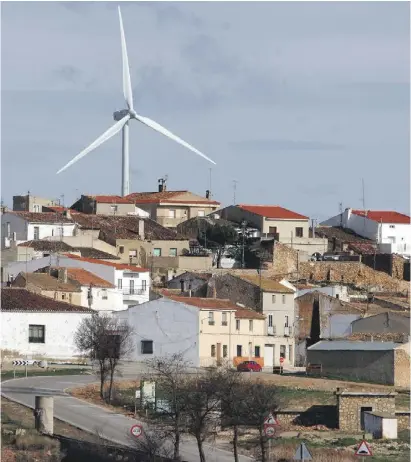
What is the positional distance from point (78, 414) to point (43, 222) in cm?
5312

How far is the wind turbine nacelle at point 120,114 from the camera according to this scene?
119162 mm

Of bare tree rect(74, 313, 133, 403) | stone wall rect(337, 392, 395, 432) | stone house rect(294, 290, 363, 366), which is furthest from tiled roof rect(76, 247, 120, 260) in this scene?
stone wall rect(337, 392, 395, 432)

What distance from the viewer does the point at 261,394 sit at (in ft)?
177

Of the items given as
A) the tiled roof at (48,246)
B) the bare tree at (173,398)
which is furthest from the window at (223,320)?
the tiled roof at (48,246)

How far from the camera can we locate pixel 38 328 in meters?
75.1

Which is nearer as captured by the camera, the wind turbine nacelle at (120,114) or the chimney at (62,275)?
the chimney at (62,275)

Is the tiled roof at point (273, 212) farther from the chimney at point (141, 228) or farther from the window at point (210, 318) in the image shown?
the window at point (210, 318)

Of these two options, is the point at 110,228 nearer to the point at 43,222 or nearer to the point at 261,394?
the point at 43,222

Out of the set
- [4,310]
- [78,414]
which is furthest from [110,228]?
[78,414]

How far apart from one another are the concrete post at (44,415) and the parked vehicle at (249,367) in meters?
20.7

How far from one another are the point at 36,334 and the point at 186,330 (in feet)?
21.4

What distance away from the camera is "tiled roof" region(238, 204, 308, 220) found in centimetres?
11912

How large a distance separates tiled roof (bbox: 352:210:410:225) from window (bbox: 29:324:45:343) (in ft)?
174

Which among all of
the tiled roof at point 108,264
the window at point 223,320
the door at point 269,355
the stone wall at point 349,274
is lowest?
the door at point 269,355
